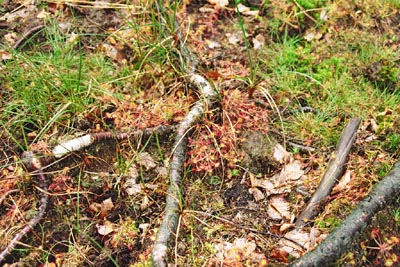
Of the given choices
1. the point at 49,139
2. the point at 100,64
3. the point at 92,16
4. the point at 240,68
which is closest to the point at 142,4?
the point at 92,16

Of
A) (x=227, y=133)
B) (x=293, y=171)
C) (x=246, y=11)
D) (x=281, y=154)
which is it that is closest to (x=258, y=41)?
(x=246, y=11)

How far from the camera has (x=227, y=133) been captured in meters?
3.38

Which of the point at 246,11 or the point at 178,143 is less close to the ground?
the point at 246,11

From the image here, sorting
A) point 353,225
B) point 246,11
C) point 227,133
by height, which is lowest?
point 353,225

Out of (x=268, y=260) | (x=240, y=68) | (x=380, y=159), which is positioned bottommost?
(x=268, y=260)

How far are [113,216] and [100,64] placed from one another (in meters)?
Answer: 1.38

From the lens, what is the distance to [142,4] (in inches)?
155

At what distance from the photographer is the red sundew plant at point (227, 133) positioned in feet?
10.7

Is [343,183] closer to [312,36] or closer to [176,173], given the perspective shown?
[176,173]

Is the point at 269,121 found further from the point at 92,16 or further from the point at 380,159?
the point at 92,16

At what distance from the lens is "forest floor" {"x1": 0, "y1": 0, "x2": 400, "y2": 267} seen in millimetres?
2943

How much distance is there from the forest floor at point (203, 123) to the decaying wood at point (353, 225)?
0.10 metres

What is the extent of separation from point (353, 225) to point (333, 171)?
0.51m

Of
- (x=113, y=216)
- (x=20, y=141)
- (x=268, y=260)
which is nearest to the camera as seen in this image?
(x=268, y=260)
